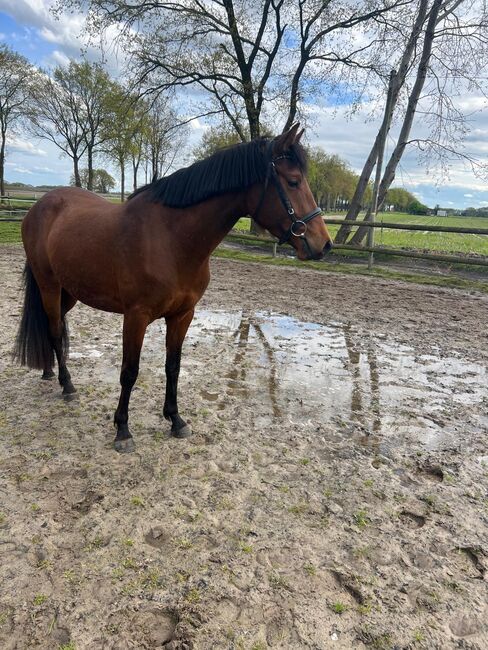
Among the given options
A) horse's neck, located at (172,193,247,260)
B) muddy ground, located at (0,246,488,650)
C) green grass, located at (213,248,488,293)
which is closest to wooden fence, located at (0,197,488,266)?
green grass, located at (213,248,488,293)

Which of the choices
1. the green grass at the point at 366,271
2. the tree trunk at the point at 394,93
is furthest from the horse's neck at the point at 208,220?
the tree trunk at the point at 394,93

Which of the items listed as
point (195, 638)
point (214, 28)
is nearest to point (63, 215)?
point (195, 638)

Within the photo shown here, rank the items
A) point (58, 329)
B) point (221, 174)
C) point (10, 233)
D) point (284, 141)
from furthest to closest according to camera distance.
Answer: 1. point (10, 233)
2. point (58, 329)
3. point (221, 174)
4. point (284, 141)

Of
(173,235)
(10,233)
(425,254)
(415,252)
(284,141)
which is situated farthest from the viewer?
(10,233)

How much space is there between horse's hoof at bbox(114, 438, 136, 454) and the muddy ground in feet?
0.20

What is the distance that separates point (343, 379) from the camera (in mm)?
4426

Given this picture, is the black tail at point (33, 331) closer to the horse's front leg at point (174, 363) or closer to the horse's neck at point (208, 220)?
the horse's front leg at point (174, 363)

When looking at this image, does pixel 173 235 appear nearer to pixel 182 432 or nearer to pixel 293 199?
pixel 293 199

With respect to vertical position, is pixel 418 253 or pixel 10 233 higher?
pixel 418 253

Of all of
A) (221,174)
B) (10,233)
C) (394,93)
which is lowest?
(10,233)

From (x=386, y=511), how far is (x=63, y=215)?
11.2ft

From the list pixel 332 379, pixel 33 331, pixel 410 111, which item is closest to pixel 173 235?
pixel 33 331

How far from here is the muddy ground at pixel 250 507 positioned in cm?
169

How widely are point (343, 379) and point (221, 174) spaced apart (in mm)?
2625
